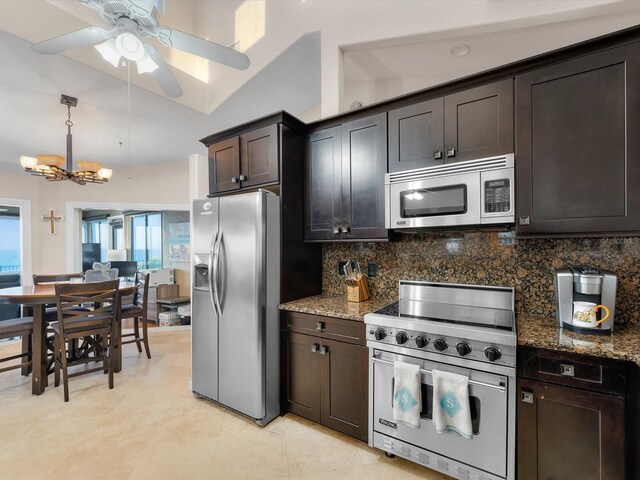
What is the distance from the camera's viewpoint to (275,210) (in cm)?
245

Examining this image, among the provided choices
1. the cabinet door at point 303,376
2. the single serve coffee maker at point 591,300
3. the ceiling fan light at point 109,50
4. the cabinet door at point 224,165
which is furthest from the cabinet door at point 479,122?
the ceiling fan light at point 109,50

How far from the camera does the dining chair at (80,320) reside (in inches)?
109

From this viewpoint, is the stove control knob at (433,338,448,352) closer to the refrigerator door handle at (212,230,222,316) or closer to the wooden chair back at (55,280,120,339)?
the refrigerator door handle at (212,230,222,316)

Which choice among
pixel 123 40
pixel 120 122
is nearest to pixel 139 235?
pixel 120 122

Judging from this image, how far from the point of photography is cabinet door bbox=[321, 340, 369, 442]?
2.06 meters

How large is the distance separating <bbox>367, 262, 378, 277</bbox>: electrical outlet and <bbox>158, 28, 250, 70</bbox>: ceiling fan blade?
1.80 metres

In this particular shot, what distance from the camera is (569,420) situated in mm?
1471

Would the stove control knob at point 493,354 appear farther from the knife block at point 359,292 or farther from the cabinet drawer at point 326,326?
the knife block at point 359,292

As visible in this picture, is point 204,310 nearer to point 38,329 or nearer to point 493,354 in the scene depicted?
point 38,329

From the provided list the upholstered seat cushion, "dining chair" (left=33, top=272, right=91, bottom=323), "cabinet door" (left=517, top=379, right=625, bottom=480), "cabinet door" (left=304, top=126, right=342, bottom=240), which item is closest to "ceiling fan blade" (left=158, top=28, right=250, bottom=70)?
"cabinet door" (left=304, top=126, right=342, bottom=240)

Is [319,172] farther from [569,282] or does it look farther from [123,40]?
[569,282]

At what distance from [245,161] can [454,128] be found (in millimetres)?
1662

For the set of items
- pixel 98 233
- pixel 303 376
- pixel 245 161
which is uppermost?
pixel 245 161

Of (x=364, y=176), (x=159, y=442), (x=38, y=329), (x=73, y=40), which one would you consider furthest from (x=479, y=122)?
(x=38, y=329)
